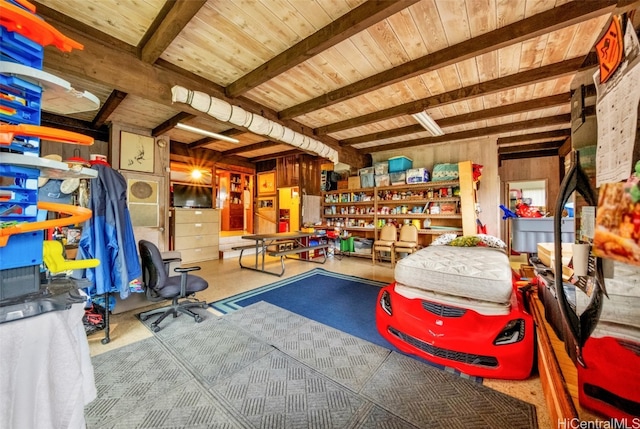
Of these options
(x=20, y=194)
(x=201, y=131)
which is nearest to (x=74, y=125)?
(x=201, y=131)

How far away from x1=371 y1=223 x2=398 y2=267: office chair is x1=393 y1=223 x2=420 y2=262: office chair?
121mm

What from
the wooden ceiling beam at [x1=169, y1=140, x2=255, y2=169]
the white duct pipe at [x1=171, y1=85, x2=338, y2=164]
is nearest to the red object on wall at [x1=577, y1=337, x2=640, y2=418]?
the white duct pipe at [x1=171, y1=85, x2=338, y2=164]

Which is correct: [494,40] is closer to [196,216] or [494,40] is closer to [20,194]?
[20,194]

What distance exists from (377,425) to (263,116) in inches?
152

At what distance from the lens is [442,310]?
1.73 metres

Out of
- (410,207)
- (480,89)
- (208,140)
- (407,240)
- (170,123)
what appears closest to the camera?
(480,89)

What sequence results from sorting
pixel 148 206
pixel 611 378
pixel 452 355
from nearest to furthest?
1. pixel 611 378
2. pixel 452 355
3. pixel 148 206

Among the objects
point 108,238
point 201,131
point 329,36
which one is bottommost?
point 108,238

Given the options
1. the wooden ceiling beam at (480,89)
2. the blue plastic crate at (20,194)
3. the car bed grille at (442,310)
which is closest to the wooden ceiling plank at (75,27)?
the blue plastic crate at (20,194)

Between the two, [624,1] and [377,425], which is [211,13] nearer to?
[624,1]

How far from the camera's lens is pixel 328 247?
6617 mm

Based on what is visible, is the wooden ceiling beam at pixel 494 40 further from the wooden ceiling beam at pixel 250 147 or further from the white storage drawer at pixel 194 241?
the white storage drawer at pixel 194 241

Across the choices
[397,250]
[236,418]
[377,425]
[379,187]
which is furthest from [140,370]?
[379,187]

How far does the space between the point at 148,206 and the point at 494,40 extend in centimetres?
586
